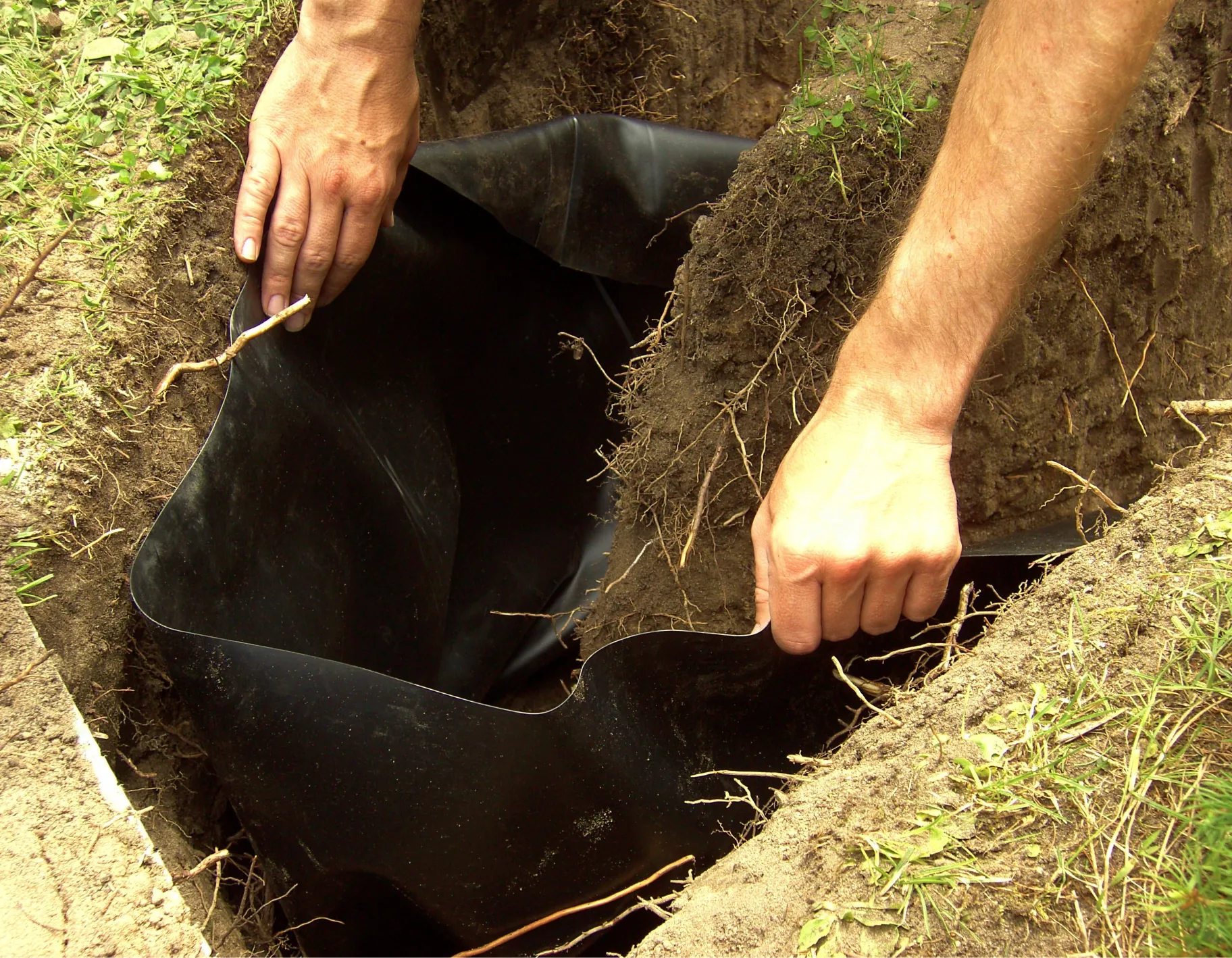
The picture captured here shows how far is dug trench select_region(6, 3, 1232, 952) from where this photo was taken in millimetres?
1320

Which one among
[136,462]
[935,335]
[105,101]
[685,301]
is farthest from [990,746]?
[105,101]

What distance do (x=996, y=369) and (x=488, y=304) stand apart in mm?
1071

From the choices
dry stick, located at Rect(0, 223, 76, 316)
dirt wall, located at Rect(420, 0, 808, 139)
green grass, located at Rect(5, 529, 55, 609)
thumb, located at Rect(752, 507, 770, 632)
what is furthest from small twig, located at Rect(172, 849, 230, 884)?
dirt wall, located at Rect(420, 0, 808, 139)

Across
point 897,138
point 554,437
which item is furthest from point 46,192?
point 897,138

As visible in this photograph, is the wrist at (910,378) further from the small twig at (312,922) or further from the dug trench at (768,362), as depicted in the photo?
the small twig at (312,922)

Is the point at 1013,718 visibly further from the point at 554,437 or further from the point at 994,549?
the point at 554,437

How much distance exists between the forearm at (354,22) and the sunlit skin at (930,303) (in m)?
0.24

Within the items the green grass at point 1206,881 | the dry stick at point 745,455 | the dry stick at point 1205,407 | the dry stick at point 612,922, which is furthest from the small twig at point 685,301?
the green grass at point 1206,881

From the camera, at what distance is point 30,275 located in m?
1.35

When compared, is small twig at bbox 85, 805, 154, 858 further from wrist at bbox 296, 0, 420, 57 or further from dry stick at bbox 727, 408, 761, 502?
wrist at bbox 296, 0, 420, 57

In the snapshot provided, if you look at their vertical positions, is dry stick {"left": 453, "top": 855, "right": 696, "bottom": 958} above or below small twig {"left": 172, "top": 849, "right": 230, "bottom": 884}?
below

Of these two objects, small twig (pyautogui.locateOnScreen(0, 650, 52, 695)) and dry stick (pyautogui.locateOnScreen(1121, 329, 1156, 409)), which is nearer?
small twig (pyautogui.locateOnScreen(0, 650, 52, 695))

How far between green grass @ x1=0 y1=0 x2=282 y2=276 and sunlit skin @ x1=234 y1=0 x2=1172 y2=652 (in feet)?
0.95

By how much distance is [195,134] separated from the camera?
5.11ft
